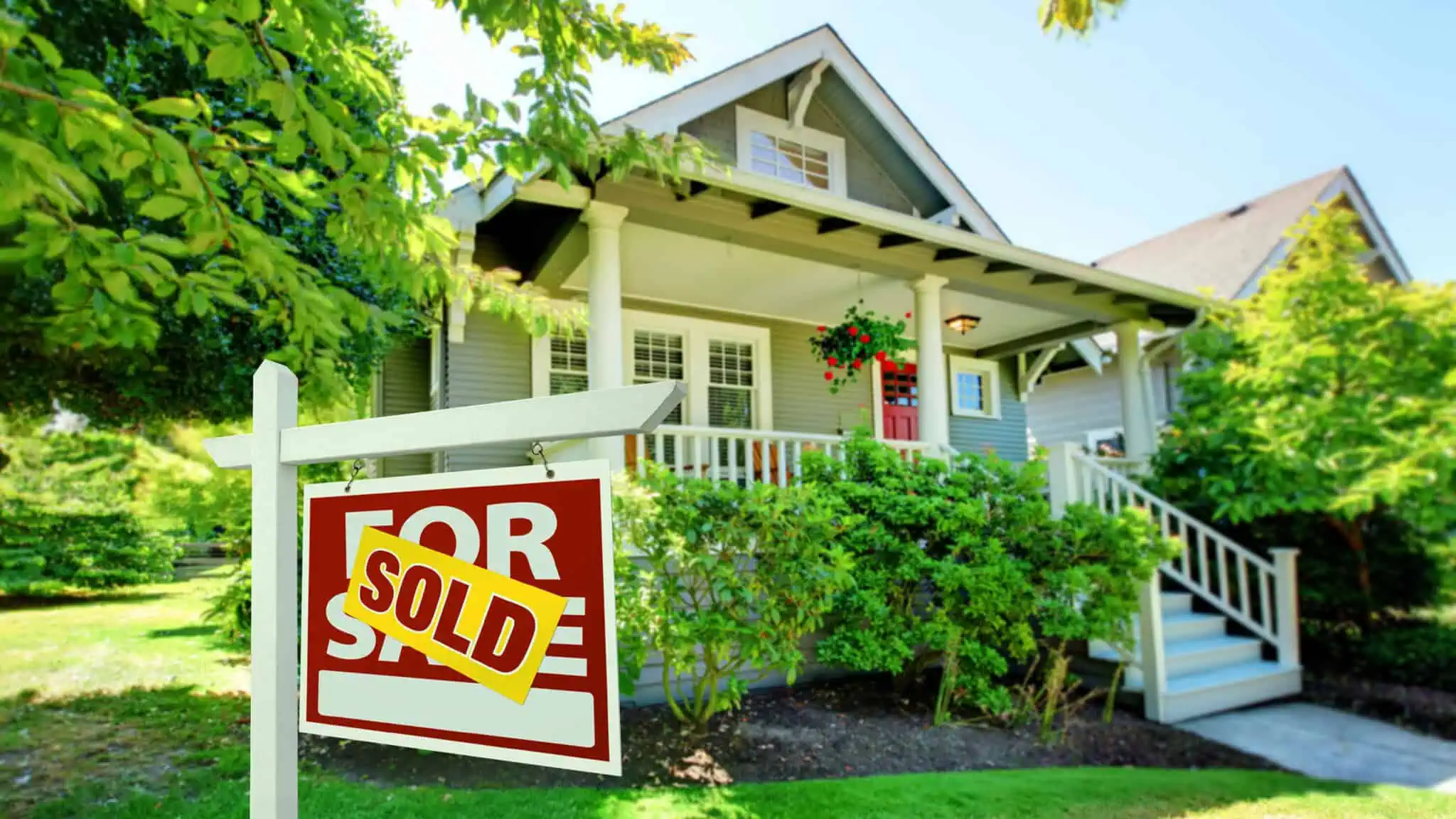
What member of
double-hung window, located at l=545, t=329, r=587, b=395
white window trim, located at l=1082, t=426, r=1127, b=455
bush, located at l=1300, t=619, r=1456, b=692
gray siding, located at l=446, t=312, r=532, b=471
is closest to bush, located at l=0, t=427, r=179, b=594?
gray siding, located at l=446, t=312, r=532, b=471

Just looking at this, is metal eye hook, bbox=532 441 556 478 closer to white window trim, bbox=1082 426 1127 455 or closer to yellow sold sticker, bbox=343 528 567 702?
yellow sold sticker, bbox=343 528 567 702

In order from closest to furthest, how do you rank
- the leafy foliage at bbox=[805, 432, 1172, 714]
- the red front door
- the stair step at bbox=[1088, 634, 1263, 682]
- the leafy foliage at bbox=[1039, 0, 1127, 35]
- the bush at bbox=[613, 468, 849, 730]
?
the leafy foliage at bbox=[1039, 0, 1127, 35] < the bush at bbox=[613, 468, 849, 730] < the leafy foliage at bbox=[805, 432, 1172, 714] < the stair step at bbox=[1088, 634, 1263, 682] < the red front door

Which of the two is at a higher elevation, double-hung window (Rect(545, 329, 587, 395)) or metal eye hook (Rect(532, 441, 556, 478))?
double-hung window (Rect(545, 329, 587, 395))

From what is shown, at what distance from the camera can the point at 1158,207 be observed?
16672 mm

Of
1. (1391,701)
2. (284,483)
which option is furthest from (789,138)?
(284,483)

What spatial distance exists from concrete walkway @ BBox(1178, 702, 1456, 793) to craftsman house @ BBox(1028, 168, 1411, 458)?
627 centimetres

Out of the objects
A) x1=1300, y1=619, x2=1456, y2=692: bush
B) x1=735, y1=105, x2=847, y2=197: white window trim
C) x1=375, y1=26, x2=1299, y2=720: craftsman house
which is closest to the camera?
x1=375, y1=26, x2=1299, y2=720: craftsman house

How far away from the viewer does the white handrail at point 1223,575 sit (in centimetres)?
631

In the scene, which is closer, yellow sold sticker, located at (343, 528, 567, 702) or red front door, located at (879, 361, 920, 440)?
yellow sold sticker, located at (343, 528, 567, 702)

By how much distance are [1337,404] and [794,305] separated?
482cm

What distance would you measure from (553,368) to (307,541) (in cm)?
590

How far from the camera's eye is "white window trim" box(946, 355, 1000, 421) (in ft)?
35.0

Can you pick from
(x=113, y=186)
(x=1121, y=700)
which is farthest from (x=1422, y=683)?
(x=113, y=186)

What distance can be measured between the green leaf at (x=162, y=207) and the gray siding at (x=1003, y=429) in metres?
9.41
